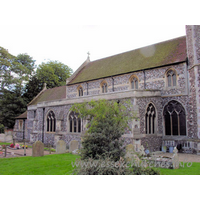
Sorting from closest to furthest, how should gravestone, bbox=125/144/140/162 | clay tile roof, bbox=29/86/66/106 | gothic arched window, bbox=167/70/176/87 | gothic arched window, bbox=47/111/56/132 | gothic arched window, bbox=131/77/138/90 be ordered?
gravestone, bbox=125/144/140/162, gothic arched window, bbox=167/70/176/87, gothic arched window, bbox=131/77/138/90, gothic arched window, bbox=47/111/56/132, clay tile roof, bbox=29/86/66/106

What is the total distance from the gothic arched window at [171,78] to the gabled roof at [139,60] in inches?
35.0

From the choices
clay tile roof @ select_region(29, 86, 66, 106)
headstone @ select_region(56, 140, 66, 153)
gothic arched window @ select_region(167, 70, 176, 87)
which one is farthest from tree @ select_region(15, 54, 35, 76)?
gothic arched window @ select_region(167, 70, 176, 87)

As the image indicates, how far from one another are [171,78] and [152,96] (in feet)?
9.05

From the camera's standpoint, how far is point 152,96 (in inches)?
635

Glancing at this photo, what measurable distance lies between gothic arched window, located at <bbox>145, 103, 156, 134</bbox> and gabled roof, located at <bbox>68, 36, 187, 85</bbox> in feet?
14.5

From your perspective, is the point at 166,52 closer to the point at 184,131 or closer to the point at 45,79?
the point at 184,131

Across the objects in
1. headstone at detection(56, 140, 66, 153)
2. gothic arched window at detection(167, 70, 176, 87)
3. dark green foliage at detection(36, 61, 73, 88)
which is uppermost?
dark green foliage at detection(36, 61, 73, 88)

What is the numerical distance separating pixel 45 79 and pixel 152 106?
31499mm

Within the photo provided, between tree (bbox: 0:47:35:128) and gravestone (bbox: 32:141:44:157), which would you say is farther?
tree (bbox: 0:47:35:128)

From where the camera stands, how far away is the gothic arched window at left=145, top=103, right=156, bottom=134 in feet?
51.0

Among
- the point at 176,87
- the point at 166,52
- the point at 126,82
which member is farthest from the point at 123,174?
the point at 166,52

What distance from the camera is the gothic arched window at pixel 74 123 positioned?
19.0m

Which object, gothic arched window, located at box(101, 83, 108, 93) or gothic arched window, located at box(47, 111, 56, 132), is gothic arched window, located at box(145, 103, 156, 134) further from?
gothic arched window, located at box(47, 111, 56, 132)

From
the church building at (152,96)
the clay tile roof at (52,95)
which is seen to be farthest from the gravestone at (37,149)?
the clay tile roof at (52,95)
